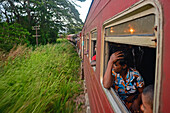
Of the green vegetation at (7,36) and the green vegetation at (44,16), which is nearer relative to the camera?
the green vegetation at (7,36)

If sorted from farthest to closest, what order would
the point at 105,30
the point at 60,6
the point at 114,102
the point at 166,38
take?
the point at 60,6 → the point at 105,30 → the point at 114,102 → the point at 166,38

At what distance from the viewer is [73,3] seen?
1694cm

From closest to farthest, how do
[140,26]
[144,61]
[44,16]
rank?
1. [140,26]
2. [144,61]
3. [44,16]

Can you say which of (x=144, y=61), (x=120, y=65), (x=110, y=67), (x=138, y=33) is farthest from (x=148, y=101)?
(x=144, y=61)

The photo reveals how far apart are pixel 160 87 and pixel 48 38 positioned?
16.0 m

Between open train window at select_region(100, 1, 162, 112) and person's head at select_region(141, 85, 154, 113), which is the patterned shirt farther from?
person's head at select_region(141, 85, 154, 113)

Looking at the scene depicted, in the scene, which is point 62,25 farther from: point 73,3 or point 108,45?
point 108,45

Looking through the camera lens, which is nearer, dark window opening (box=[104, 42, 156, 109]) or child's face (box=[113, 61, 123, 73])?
Answer: child's face (box=[113, 61, 123, 73])

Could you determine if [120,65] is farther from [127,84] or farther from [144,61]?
[144,61]

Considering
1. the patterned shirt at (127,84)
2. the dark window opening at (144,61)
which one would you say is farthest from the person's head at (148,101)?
the dark window opening at (144,61)

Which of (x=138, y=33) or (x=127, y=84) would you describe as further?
(x=127, y=84)

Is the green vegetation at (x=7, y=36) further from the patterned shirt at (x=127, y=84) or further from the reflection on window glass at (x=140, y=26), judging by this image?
the reflection on window glass at (x=140, y=26)

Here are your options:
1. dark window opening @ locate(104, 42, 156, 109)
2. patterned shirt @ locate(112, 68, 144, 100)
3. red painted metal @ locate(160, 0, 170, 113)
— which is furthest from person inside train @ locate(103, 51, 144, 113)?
red painted metal @ locate(160, 0, 170, 113)

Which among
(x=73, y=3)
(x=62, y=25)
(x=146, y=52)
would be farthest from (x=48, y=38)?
(x=146, y=52)
